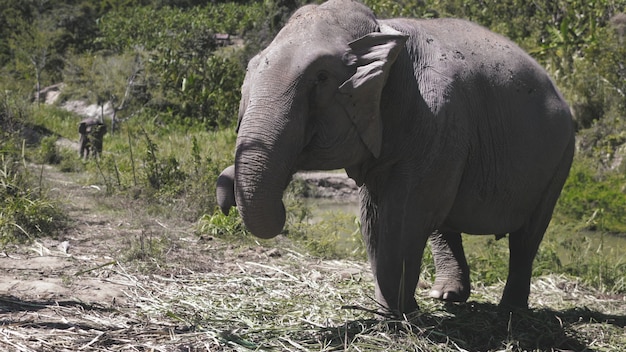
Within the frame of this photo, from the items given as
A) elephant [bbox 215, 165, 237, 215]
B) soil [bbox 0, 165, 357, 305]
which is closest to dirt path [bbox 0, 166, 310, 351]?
soil [bbox 0, 165, 357, 305]

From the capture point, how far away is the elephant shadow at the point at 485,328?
4.41m

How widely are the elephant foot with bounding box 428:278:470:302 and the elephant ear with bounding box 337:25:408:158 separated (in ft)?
6.02

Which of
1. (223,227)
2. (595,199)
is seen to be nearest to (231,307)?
(223,227)

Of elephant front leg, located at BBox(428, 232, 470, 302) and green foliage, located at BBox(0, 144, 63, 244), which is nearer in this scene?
elephant front leg, located at BBox(428, 232, 470, 302)

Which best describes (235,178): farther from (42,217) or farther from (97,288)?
(42,217)

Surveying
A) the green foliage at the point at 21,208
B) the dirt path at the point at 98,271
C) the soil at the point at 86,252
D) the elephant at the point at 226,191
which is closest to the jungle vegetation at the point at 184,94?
the green foliage at the point at 21,208

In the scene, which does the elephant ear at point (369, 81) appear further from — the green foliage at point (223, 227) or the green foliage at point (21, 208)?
the green foliage at point (223, 227)

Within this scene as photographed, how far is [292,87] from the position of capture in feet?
13.1

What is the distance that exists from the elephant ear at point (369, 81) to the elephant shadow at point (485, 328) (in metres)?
0.99

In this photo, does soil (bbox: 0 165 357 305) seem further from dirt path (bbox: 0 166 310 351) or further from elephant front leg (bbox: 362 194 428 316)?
elephant front leg (bbox: 362 194 428 316)

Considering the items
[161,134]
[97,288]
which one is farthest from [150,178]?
[161,134]

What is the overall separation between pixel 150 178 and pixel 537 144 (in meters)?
6.28

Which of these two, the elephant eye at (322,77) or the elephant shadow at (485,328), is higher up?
the elephant eye at (322,77)

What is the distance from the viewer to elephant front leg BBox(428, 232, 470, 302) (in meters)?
5.77
